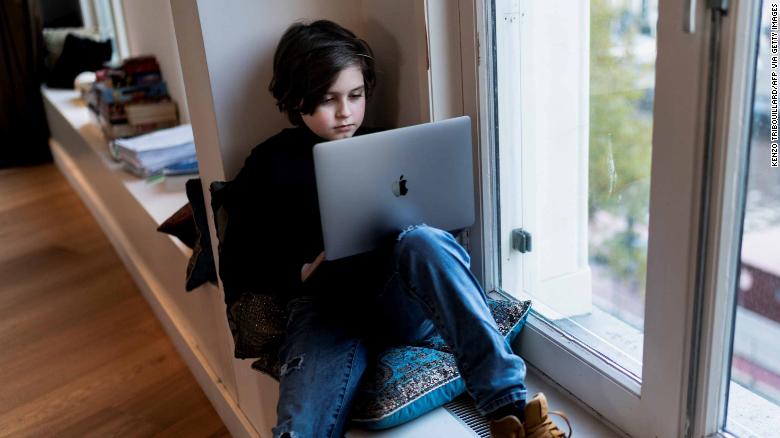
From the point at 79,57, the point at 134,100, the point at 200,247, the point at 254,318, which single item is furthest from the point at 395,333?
the point at 79,57

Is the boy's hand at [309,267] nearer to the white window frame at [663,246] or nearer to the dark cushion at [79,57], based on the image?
the white window frame at [663,246]

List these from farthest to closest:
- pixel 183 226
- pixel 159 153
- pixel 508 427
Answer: pixel 159 153 → pixel 183 226 → pixel 508 427

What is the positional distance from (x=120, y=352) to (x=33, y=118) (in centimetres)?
262

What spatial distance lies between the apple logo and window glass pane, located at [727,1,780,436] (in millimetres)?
475

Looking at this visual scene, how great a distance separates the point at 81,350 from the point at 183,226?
2.43 feet

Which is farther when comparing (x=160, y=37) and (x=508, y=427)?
(x=160, y=37)

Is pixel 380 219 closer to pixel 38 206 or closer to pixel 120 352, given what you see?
pixel 120 352

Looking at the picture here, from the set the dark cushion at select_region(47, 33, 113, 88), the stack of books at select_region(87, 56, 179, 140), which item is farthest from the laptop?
the dark cushion at select_region(47, 33, 113, 88)

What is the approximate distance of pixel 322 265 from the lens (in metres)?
1.28

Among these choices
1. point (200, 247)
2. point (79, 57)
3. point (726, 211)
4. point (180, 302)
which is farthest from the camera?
point (79, 57)

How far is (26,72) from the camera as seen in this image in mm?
4105

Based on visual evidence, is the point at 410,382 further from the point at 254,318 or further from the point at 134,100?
the point at 134,100

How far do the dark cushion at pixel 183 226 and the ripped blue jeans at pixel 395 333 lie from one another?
539mm

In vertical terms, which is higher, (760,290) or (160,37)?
(160,37)
